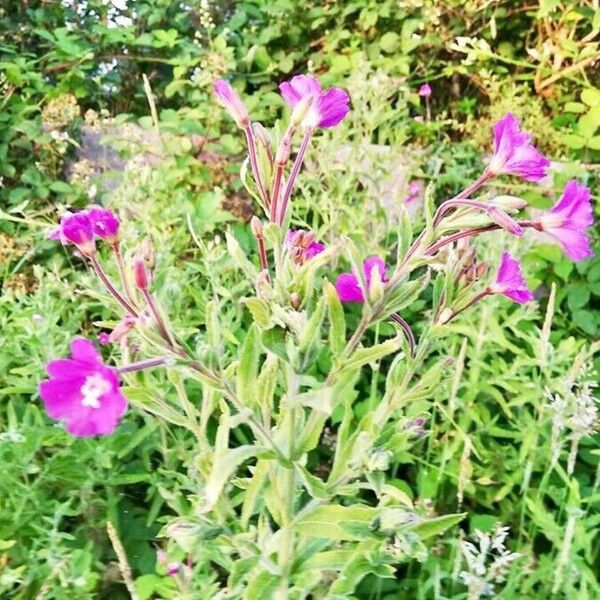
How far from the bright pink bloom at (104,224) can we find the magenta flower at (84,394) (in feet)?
0.59

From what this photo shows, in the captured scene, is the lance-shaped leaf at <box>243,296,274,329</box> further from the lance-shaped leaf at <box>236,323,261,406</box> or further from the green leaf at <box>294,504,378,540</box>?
the green leaf at <box>294,504,378,540</box>

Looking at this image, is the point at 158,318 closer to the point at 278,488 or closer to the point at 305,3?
the point at 278,488

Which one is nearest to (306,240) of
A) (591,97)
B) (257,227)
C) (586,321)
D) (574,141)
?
(257,227)

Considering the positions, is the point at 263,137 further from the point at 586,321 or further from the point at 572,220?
the point at 586,321

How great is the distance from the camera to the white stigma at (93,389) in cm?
82

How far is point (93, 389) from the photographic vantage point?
2.71 feet

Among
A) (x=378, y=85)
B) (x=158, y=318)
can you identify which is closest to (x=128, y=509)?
(x=158, y=318)

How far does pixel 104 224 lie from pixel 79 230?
28 mm

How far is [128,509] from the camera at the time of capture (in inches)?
69.3

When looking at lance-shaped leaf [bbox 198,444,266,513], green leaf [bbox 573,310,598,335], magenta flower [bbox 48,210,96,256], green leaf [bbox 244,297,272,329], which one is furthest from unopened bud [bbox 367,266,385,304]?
green leaf [bbox 573,310,598,335]

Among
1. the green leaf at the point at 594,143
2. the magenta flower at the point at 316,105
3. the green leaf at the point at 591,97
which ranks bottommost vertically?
the green leaf at the point at 594,143

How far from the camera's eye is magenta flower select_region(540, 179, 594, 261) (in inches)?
38.2

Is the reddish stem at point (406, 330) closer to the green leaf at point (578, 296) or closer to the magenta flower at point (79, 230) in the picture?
the magenta flower at point (79, 230)

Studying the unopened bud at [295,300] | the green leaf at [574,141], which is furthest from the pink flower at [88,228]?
the green leaf at [574,141]
